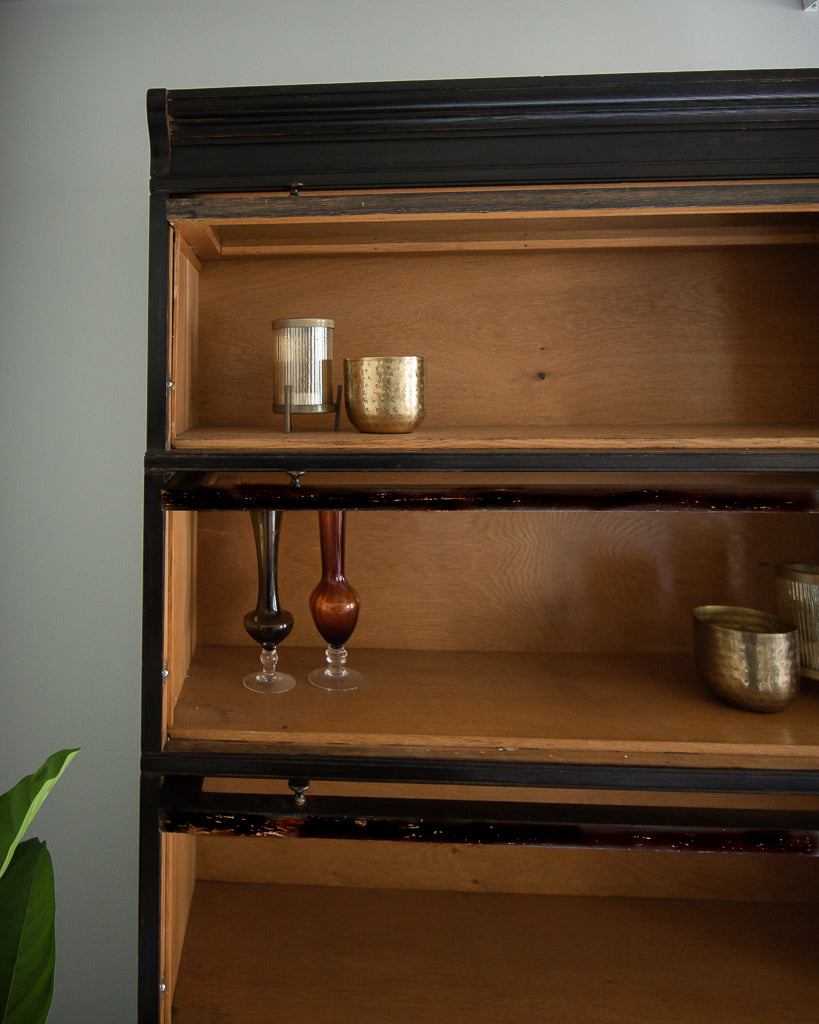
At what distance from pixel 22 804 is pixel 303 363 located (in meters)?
0.77

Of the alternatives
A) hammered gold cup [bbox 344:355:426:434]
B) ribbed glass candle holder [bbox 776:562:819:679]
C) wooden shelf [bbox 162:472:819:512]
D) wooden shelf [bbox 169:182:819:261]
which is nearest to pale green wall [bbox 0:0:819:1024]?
wooden shelf [bbox 169:182:819:261]

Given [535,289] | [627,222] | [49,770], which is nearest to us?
[49,770]

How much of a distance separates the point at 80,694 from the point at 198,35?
141 centimetres

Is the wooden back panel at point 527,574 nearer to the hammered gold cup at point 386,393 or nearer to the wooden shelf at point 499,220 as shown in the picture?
the hammered gold cup at point 386,393

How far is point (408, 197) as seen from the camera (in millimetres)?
957

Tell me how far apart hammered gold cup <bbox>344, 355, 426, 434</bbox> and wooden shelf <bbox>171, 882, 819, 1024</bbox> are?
3.19ft

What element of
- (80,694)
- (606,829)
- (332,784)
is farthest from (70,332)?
(606,829)

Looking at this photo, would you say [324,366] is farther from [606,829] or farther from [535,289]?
[606,829]

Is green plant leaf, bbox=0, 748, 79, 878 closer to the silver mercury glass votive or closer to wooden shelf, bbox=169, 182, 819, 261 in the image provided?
the silver mercury glass votive

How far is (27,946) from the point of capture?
926 millimetres

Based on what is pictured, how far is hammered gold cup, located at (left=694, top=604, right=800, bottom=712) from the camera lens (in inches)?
40.5

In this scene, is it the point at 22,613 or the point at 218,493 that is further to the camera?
the point at 22,613

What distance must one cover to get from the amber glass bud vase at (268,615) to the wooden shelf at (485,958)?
519 mm

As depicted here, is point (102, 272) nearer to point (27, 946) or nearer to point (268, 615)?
point (268, 615)
